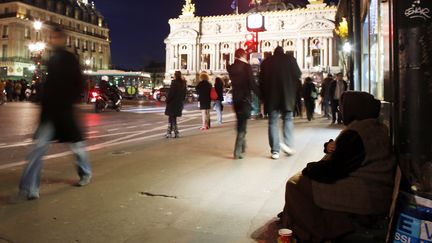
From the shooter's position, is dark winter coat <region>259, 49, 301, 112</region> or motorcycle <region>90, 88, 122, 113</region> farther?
motorcycle <region>90, 88, 122, 113</region>

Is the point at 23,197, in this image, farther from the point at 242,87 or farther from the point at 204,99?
the point at 204,99

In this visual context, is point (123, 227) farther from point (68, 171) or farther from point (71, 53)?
point (68, 171)

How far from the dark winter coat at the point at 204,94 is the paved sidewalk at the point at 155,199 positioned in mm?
5722

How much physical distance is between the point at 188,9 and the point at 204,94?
313 feet

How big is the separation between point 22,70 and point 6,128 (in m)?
63.7

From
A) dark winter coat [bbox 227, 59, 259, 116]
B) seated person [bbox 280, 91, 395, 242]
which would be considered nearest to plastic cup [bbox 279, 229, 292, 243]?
seated person [bbox 280, 91, 395, 242]

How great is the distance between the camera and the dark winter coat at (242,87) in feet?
25.7

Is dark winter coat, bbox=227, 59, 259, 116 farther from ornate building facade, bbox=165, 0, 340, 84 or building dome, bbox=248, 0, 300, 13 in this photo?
building dome, bbox=248, 0, 300, 13

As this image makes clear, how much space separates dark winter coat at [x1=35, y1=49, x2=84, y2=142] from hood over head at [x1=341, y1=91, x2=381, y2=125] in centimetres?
325

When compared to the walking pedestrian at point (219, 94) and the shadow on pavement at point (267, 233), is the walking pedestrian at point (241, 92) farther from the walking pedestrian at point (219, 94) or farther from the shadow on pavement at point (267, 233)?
the walking pedestrian at point (219, 94)

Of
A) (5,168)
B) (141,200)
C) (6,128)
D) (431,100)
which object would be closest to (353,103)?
(431,100)

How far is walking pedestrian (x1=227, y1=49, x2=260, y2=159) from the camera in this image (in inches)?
307

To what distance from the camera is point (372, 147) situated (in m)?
3.12

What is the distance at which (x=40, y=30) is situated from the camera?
7375cm
